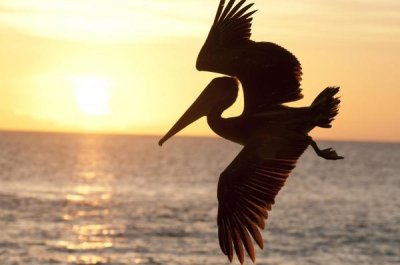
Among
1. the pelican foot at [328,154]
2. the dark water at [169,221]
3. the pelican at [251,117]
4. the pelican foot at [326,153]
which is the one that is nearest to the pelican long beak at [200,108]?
the pelican at [251,117]

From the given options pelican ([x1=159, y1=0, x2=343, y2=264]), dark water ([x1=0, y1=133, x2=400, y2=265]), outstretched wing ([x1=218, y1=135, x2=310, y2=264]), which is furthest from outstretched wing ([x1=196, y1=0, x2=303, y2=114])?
dark water ([x1=0, y1=133, x2=400, y2=265])

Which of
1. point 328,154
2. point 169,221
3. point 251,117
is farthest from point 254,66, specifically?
point 169,221

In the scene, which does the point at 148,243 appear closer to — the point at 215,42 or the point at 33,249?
the point at 33,249

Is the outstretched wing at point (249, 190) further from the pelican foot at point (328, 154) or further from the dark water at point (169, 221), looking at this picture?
the dark water at point (169, 221)

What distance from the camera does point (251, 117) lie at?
9.05 metres

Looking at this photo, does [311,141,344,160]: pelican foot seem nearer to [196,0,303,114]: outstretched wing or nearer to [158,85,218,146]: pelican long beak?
[196,0,303,114]: outstretched wing

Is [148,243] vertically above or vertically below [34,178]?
above

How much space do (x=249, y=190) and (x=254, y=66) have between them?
130cm

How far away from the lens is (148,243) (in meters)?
58.6

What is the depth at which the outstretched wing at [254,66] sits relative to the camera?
934 cm

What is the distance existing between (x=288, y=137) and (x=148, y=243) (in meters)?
50.2

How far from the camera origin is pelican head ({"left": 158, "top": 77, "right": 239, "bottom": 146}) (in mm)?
8945

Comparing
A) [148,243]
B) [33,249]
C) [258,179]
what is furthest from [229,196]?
[148,243]

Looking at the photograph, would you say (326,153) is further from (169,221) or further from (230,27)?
(169,221)
